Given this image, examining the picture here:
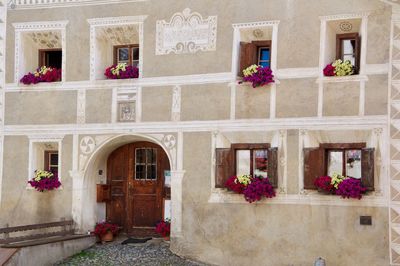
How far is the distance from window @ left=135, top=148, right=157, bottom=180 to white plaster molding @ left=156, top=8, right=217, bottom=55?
113 inches

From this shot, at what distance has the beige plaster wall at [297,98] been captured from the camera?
15.3m

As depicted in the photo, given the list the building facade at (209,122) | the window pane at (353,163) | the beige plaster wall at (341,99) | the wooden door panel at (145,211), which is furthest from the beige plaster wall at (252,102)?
the wooden door panel at (145,211)

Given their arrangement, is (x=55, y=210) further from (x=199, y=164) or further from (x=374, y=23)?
(x=374, y=23)

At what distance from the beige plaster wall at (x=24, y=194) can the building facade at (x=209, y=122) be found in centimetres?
4

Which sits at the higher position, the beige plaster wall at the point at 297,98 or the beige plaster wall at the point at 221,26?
the beige plaster wall at the point at 221,26

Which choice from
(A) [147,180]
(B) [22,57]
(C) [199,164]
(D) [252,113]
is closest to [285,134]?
(D) [252,113]

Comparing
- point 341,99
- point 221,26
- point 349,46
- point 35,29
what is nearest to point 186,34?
point 221,26

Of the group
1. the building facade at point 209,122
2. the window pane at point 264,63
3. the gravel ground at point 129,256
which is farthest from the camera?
the window pane at point 264,63

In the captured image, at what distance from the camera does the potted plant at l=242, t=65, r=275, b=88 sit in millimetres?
15555

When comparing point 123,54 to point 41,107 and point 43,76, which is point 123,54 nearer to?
point 43,76

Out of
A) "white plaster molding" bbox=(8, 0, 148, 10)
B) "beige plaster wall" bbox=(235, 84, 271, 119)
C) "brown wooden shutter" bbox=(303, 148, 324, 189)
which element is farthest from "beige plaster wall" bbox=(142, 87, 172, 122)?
"brown wooden shutter" bbox=(303, 148, 324, 189)

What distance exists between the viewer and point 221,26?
16.3 metres

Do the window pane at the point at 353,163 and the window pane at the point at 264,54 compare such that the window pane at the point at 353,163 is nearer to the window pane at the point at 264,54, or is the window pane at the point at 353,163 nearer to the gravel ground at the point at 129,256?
the window pane at the point at 264,54

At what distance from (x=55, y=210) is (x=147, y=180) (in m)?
2.51
